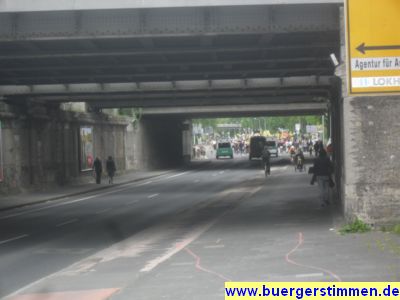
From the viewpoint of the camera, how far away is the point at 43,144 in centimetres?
3697

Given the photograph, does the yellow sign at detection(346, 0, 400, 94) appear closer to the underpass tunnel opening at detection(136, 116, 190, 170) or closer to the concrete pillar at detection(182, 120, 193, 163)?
the underpass tunnel opening at detection(136, 116, 190, 170)

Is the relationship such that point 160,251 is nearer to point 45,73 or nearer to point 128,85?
point 45,73

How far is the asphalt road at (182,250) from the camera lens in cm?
925

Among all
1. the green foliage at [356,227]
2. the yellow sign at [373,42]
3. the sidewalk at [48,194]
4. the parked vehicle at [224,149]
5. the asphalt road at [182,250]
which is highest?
the yellow sign at [373,42]

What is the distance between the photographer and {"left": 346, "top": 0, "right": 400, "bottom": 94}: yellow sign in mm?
14141

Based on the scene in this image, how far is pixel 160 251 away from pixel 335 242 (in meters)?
3.31

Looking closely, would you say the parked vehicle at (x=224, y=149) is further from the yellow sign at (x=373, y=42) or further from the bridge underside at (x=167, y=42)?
the yellow sign at (x=373, y=42)

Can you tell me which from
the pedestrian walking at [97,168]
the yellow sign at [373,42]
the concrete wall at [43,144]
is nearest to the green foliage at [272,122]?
the concrete wall at [43,144]

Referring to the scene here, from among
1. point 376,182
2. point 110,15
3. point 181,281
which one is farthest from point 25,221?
point 181,281

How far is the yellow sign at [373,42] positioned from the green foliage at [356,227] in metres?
2.85

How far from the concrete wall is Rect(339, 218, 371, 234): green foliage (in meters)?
20.9

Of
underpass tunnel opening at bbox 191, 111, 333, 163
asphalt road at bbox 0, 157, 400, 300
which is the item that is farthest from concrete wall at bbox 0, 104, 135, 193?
underpass tunnel opening at bbox 191, 111, 333, 163

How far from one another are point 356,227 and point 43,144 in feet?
85.0

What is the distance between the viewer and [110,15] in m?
16.6
